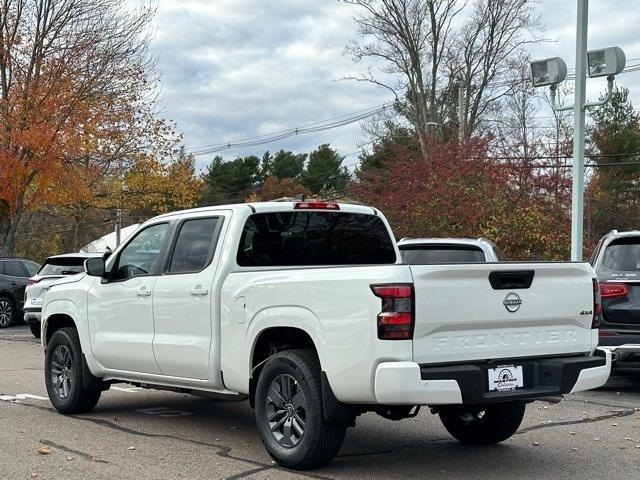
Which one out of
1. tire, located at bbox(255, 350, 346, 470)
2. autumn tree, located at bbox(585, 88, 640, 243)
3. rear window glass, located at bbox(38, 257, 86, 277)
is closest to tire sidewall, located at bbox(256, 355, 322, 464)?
tire, located at bbox(255, 350, 346, 470)

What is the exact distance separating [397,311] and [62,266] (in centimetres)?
1326

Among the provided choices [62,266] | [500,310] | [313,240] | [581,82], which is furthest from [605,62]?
[62,266]

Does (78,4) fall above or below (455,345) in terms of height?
above

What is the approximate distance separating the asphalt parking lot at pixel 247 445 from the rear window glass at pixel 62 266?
7.79 metres

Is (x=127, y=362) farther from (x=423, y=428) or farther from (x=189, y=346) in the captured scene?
(x=423, y=428)

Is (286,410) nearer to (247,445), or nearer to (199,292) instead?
(247,445)

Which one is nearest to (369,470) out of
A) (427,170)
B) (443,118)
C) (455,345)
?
(455,345)

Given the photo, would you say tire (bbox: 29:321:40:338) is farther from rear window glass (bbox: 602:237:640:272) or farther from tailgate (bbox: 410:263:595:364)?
tailgate (bbox: 410:263:595:364)

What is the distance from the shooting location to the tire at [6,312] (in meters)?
20.2

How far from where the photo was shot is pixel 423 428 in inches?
303

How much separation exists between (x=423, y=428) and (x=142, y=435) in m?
2.52

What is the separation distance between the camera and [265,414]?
20.0ft

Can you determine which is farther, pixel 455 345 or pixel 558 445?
pixel 558 445

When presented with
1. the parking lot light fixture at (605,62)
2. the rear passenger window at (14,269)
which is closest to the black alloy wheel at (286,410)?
the parking lot light fixture at (605,62)
